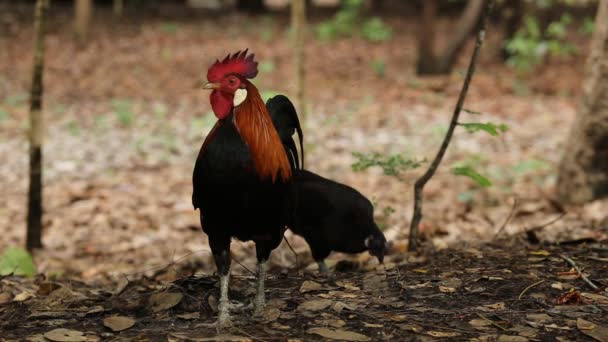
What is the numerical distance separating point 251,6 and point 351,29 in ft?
19.1

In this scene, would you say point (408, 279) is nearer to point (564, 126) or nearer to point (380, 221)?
point (380, 221)

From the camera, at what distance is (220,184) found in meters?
3.12

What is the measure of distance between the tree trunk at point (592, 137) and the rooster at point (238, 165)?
3.80 m

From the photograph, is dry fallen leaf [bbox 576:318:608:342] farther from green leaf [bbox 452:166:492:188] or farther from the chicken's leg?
the chicken's leg

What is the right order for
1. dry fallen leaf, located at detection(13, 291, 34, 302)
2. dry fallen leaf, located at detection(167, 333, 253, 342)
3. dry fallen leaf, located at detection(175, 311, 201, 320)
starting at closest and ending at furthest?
→ dry fallen leaf, located at detection(167, 333, 253, 342)
dry fallen leaf, located at detection(175, 311, 201, 320)
dry fallen leaf, located at detection(13, 291, 34, 302)

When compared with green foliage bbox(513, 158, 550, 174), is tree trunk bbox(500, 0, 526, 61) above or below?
above

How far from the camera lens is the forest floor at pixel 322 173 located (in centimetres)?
355

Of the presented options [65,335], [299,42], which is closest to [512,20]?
[299,42]

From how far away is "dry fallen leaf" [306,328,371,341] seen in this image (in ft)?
10.1

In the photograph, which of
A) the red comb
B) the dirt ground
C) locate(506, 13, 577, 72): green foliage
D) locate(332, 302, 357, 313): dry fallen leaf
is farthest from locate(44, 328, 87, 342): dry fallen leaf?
locate(506, 13, 577, 72): green foliage

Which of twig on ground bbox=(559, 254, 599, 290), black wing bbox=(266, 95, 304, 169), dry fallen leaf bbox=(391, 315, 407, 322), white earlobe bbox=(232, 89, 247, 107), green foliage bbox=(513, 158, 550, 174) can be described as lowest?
dry fallen leaf bbox=(391, 315, 407, 322)

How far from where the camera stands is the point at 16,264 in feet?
16.5

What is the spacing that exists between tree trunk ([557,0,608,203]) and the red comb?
3893 millimetres

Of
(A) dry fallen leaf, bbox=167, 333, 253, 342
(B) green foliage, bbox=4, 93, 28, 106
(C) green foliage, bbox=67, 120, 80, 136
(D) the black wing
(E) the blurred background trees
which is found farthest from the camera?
(B) green foliage, bbox=4, 93, 28, 106
